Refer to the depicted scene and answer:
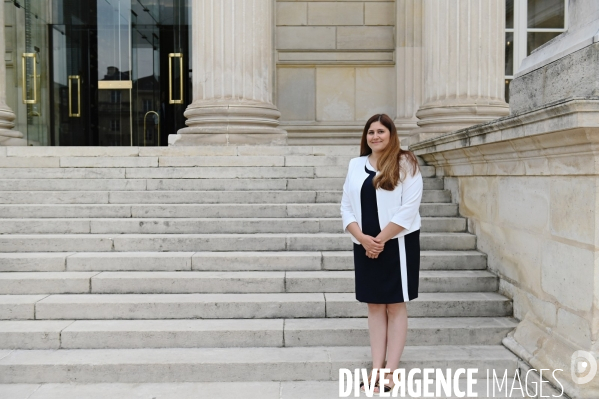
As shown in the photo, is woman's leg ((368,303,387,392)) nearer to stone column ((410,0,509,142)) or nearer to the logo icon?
the logo icon

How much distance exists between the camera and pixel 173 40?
1177 cm

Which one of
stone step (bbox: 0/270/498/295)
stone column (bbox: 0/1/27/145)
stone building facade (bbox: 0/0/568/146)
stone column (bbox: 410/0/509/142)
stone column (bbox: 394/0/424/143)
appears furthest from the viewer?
stone column (bbox: 394/0/424/143)

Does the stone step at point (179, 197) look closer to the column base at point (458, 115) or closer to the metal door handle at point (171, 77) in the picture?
the column base at point (458, 115)

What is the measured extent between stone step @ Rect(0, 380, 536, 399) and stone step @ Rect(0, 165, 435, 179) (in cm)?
340

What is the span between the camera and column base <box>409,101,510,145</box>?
7.76 m

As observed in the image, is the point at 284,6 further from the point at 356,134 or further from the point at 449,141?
the point at 449,141

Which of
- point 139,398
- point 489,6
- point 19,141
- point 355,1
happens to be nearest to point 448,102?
point 489,6

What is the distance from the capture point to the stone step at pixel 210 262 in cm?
527

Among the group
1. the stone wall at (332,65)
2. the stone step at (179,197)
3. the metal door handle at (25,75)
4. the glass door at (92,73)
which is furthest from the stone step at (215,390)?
the metal door handle at (25,75)

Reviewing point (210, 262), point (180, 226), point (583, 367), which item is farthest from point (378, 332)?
point (180, 226)

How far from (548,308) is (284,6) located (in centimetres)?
847

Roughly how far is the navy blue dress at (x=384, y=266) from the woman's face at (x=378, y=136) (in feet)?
0.56

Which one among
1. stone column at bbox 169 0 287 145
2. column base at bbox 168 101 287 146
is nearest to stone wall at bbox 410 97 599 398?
column base at bbox 168 101 287 146

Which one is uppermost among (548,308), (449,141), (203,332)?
(449,141)
